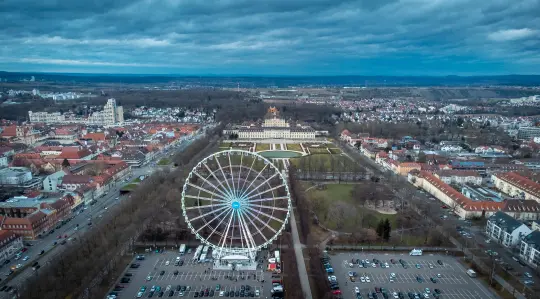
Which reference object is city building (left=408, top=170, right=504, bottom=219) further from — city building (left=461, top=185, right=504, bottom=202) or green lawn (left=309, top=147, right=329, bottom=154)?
green lawn (left=309, top=147, right=329, bottom=154)

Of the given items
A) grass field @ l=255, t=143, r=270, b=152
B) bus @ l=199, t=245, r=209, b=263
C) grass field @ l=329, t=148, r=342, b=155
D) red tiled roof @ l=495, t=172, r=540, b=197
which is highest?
red tiled roof @ l=495, t=172, r=540, b=197

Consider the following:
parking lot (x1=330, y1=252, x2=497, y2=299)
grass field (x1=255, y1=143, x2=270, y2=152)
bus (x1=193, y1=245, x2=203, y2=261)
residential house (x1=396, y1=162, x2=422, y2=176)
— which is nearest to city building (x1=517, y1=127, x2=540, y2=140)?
residential house (x1=396, y1=162, x2=422, y2=176)

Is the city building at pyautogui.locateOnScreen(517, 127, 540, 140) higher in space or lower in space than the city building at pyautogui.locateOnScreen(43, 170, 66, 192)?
higher

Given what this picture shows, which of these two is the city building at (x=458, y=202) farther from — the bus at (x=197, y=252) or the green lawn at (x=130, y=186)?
the green lawn at (x=130, y=186)

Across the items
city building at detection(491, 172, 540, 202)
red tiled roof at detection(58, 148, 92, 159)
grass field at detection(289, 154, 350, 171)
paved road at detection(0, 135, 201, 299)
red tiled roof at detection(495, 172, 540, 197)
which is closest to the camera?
paved road at detection(0, 135, 201, 299)

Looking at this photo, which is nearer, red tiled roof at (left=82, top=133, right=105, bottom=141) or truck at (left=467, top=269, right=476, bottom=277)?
truck at (left=467, top=269, right=476, bottom=277)

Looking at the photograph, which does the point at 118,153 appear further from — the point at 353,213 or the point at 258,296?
the point at 258,296
